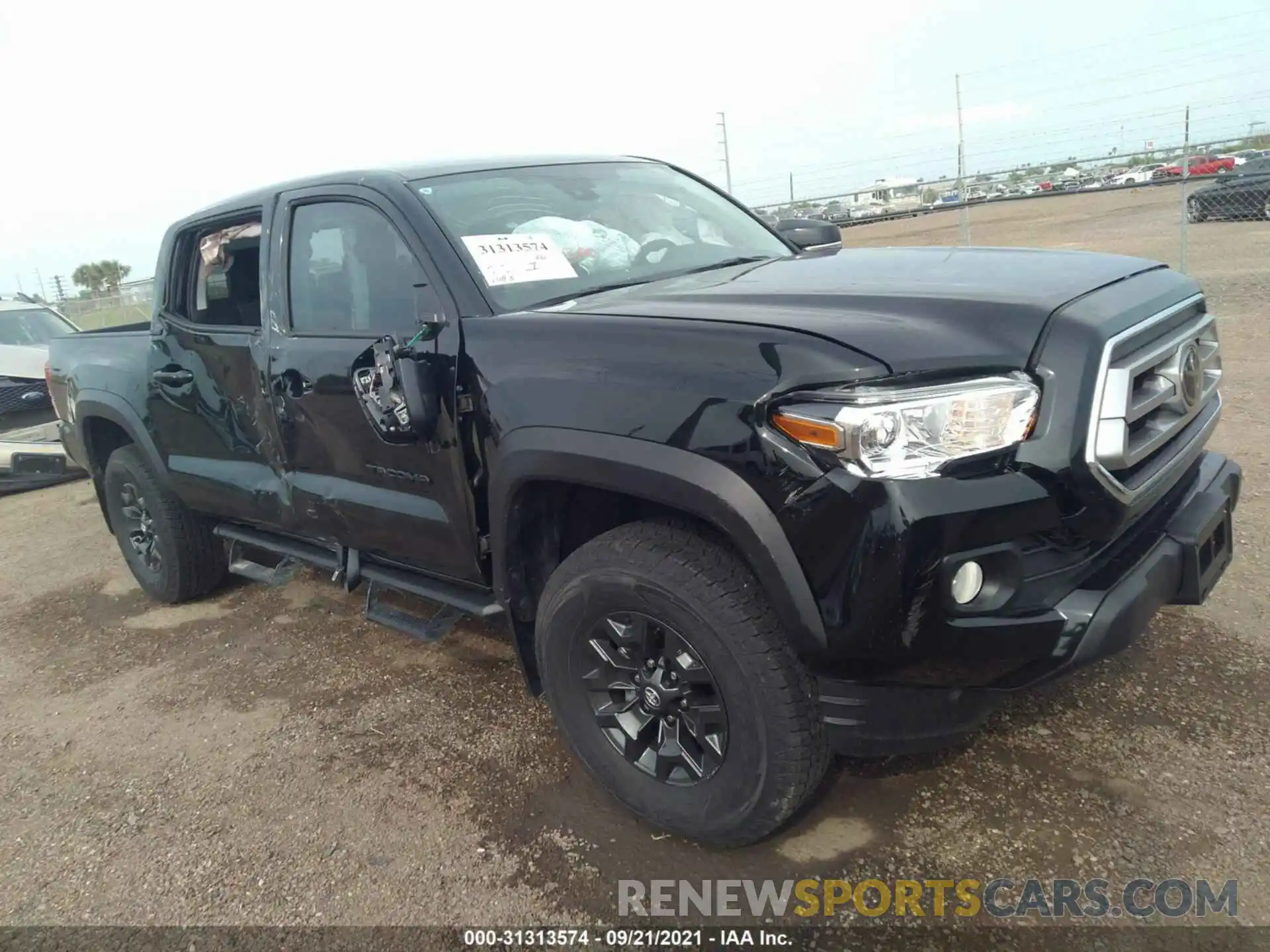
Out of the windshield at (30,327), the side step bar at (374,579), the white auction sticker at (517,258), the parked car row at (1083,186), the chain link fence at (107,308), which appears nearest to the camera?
the white auction sticker at (517,258)

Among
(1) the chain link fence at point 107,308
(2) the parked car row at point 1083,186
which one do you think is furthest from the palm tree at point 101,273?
(2) the parked car row at point 1083,186

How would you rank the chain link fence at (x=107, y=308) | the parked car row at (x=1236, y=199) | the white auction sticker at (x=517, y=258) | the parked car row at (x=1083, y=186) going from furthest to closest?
the chain link fence at (x=107, y=308)
the parked car row at (x=1083, y=186)
the parked car row at (x=1236, y=199)
the white auction sticker at (x=517, y=258)

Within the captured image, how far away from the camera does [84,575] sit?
5.69 metres

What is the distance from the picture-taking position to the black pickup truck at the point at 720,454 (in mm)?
2045

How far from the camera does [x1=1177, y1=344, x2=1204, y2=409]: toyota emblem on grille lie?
2.49m

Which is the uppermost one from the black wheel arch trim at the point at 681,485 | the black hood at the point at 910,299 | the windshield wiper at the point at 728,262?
the windshield wiper at the point at 728,262

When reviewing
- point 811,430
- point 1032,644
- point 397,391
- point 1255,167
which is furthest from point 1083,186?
point 811,430

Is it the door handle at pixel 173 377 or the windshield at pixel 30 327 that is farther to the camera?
the windshield at pixel 30 327

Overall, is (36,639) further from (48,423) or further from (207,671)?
(48,423)

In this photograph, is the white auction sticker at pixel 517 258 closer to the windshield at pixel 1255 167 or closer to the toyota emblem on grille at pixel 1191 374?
the toyota emblem on grille at pixel 1191 374

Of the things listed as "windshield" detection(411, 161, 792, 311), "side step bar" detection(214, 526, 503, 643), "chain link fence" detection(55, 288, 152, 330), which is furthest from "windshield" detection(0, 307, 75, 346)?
"chain link fence" detection(55, 288, 152, 330)

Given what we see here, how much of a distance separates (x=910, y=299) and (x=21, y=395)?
865 centimetres

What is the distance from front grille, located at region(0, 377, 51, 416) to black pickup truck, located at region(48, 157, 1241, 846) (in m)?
6.01

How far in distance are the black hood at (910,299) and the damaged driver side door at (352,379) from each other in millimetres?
563
